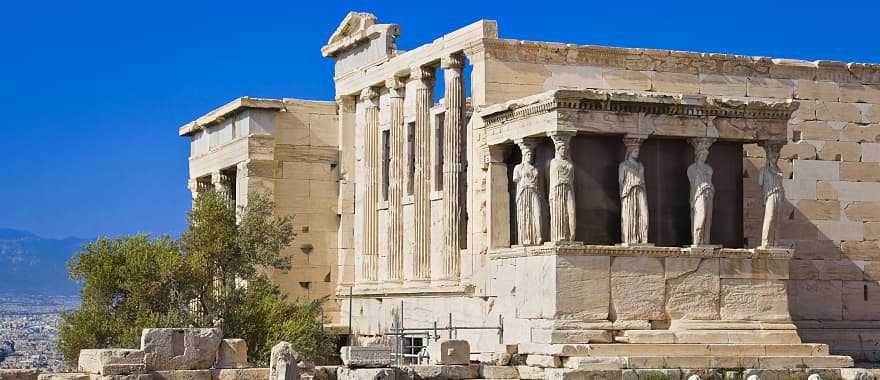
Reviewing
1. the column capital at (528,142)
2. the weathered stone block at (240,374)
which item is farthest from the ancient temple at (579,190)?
the weathered stone block at (240,374)

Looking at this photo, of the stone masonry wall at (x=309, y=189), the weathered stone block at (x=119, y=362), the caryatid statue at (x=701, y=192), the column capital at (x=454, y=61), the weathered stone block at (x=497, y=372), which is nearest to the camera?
the weathered stone block at (x=119, y=362)

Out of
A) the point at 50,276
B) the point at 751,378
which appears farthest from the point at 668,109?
the point at 50,276

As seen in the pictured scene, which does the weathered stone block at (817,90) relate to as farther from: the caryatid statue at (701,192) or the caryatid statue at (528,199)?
the caryatid statue at (528,199)

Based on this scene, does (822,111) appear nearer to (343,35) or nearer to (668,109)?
(668,109)

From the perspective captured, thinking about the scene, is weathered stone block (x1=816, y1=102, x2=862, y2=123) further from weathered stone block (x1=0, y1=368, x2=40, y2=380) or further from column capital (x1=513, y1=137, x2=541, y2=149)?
weathered stone block (x1=0, y1=368, x2=40, y2=380)

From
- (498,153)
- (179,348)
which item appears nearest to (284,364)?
(179,348)

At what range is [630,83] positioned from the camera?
94.1 ft

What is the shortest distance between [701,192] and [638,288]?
1759 millimetres

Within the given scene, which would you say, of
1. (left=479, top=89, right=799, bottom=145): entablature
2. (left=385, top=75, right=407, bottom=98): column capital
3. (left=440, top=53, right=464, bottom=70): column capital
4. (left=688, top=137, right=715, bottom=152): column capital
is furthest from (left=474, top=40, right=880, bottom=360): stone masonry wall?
(left=385, top=75, right=407, bottom=98): column capital

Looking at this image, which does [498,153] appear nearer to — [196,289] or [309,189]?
[196,289]

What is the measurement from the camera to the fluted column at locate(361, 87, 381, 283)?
109 ft

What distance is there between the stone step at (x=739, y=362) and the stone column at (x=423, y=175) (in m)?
7.92

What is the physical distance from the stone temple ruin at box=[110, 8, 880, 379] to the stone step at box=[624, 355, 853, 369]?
0.12 feet

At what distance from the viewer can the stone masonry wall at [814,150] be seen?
93.8ft
